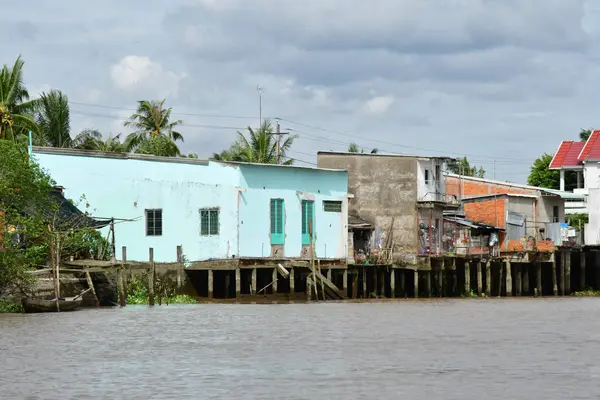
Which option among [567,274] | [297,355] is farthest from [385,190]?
[297,355]

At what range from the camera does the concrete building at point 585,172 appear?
78000mm

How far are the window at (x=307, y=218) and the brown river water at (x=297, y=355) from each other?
397 inches

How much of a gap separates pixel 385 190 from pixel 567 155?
31565mm

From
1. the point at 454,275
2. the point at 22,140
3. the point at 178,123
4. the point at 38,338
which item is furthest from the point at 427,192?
the point at 38,338

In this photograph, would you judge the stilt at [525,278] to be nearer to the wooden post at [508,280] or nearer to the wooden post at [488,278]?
the wooden post at [508,280]

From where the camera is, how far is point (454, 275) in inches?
2333

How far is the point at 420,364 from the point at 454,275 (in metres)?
35.4

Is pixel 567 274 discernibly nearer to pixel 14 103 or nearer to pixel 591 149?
pixel 591 149

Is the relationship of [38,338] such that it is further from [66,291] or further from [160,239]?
[160,239]

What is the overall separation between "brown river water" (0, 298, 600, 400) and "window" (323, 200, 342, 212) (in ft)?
38.9

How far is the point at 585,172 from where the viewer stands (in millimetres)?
83688

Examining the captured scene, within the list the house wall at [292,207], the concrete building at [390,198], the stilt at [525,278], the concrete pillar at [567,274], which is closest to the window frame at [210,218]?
the house wall at [292,207]

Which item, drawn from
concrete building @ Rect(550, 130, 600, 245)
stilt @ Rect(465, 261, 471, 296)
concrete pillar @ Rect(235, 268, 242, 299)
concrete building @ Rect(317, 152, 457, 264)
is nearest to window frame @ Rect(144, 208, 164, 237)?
concrete pillar @ Rect(235, 268, 242, 299)

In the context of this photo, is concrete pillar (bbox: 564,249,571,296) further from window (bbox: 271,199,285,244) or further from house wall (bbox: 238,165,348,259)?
window (bbox: 271,199,285,244)
